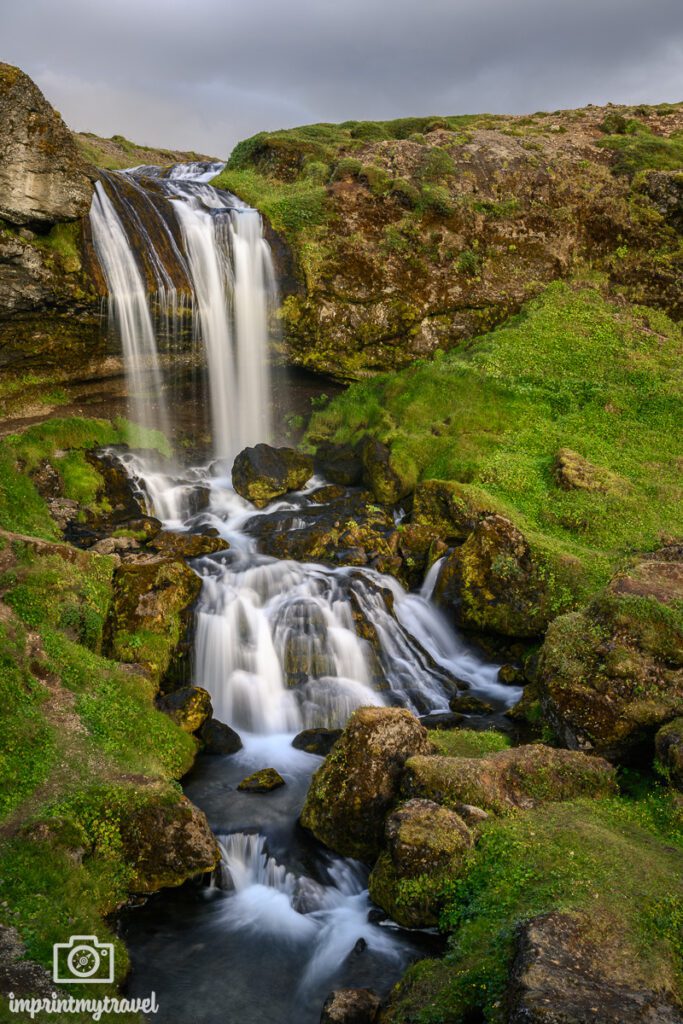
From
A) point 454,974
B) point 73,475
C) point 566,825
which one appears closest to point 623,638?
point 566,825

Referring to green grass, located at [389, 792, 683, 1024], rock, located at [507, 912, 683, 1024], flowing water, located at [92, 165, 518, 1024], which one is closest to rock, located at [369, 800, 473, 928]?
green grass, located at [389, 792, 683, 1024]

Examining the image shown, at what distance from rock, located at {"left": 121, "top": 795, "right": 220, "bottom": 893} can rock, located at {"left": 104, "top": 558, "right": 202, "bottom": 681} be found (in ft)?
11.1

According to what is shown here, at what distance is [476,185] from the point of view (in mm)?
25906

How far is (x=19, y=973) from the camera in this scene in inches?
232

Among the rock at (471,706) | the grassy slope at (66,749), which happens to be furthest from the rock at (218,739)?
the rock at (471,706)

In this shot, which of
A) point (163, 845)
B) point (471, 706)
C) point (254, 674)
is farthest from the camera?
point (254, 674)

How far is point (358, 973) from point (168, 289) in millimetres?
17003

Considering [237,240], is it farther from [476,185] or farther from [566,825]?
[566,825]

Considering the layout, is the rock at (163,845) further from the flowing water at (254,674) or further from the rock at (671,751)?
the rock at (671,751)

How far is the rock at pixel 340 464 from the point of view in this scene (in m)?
19.7

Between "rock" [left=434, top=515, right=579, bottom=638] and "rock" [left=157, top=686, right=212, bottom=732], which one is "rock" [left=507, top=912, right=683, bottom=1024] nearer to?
"rock" [left=157, top=686, right=212, bottom=732]

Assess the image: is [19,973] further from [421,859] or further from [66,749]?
[421,859]

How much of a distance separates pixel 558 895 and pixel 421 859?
4.90 ft

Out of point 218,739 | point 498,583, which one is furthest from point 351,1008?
point 498,583
